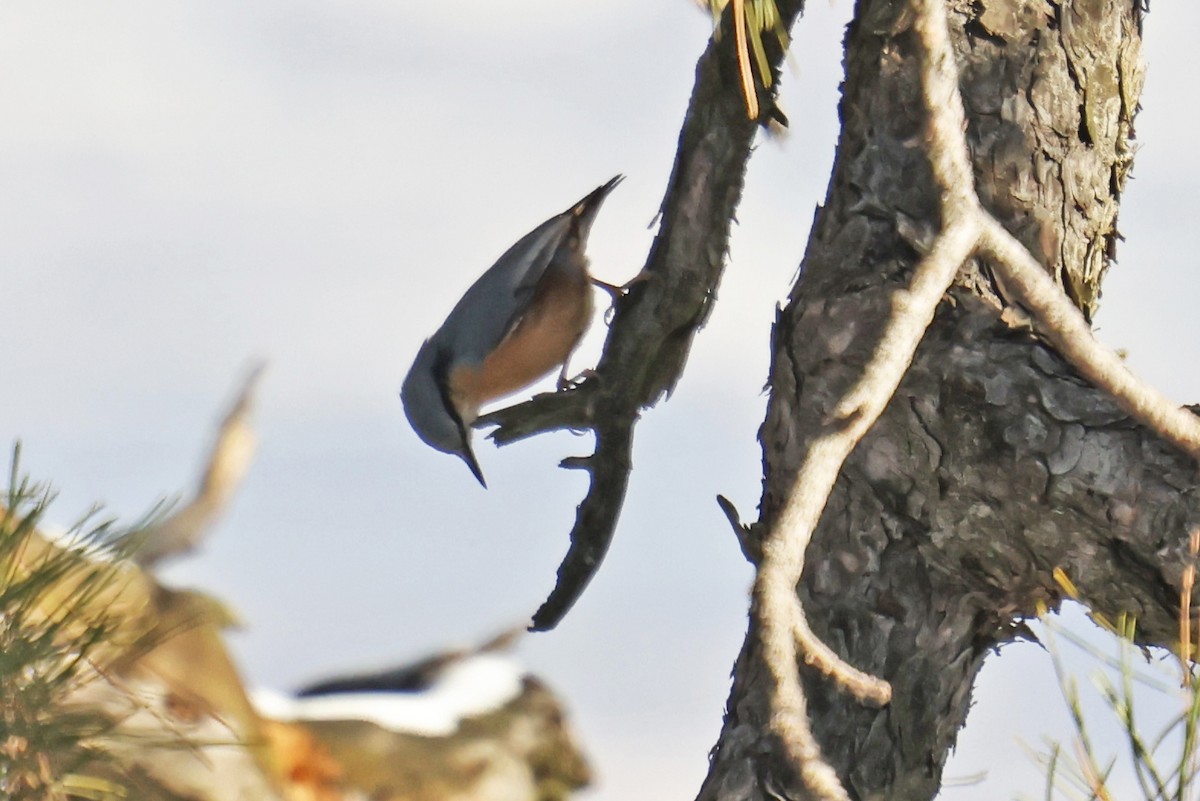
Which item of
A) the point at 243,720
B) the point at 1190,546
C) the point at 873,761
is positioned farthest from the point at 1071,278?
the point at 243,720

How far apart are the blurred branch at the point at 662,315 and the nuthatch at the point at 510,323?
0.50m

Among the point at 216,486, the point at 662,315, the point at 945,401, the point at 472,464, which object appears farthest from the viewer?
the point at 472,464

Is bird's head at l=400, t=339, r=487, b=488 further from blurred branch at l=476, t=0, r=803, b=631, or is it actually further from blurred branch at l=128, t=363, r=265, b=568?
blurred branch at l=128, t=363, r=265, b=568

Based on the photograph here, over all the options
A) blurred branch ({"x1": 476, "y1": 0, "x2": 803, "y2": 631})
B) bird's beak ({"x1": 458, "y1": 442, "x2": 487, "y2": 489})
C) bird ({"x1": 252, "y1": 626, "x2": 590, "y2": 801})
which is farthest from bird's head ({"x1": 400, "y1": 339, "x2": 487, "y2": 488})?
bird ({"x1": 252, "y1": 626, "x2": 590, "y2": 801})

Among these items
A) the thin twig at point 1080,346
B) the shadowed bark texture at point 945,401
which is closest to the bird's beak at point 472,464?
the shadowed bark texture at point 945,401

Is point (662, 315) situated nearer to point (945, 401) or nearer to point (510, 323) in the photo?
point (945, 401)

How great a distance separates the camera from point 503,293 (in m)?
3.30

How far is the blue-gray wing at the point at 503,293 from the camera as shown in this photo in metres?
3.28

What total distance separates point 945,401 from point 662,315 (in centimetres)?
62

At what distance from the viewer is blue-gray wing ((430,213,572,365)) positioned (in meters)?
3.28

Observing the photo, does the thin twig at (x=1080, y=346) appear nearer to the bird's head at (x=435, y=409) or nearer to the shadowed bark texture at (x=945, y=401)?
the shadowed bark texture at (x=945, y=401)

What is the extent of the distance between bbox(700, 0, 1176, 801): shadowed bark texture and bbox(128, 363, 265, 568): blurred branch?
83cm

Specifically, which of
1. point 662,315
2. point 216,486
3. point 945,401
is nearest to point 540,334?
point 662,315

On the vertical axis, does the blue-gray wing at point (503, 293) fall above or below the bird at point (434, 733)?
above
